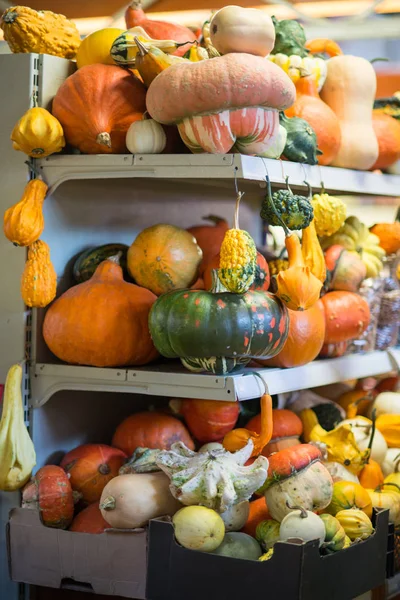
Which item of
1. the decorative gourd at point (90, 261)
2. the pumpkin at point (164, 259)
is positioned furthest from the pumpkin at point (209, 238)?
the decorative gourd at point (90, 261)

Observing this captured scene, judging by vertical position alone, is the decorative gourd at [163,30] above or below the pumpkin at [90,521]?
above

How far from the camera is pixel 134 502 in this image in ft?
7.82

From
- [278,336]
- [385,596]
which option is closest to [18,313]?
[278,336]

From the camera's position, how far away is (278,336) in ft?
8.26

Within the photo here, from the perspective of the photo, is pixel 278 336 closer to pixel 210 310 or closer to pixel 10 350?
pixel 210 310

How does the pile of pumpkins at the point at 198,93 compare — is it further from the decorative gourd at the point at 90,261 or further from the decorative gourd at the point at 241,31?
the decorative gourd at the point at 90,261

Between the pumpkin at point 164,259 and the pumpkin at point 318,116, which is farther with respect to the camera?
the pumpkin at point 318,116

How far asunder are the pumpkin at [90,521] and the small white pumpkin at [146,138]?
1.00 m

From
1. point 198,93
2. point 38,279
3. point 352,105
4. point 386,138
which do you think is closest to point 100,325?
point 38,279

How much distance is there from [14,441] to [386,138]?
1.72 m

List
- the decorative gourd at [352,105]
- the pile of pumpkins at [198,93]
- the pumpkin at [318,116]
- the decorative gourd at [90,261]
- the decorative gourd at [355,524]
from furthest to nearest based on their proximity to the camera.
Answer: the decorative gourd at [352,105], the pumpkin at [318,116], the decorative gourd at [90,261], the decorative gourd at [355,524], the pile of pumpkins at [198,93]

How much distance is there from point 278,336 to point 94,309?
1.73 ft

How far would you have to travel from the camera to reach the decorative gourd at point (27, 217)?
8.40 ft

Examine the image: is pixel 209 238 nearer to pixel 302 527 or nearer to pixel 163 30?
pixel 163 30
